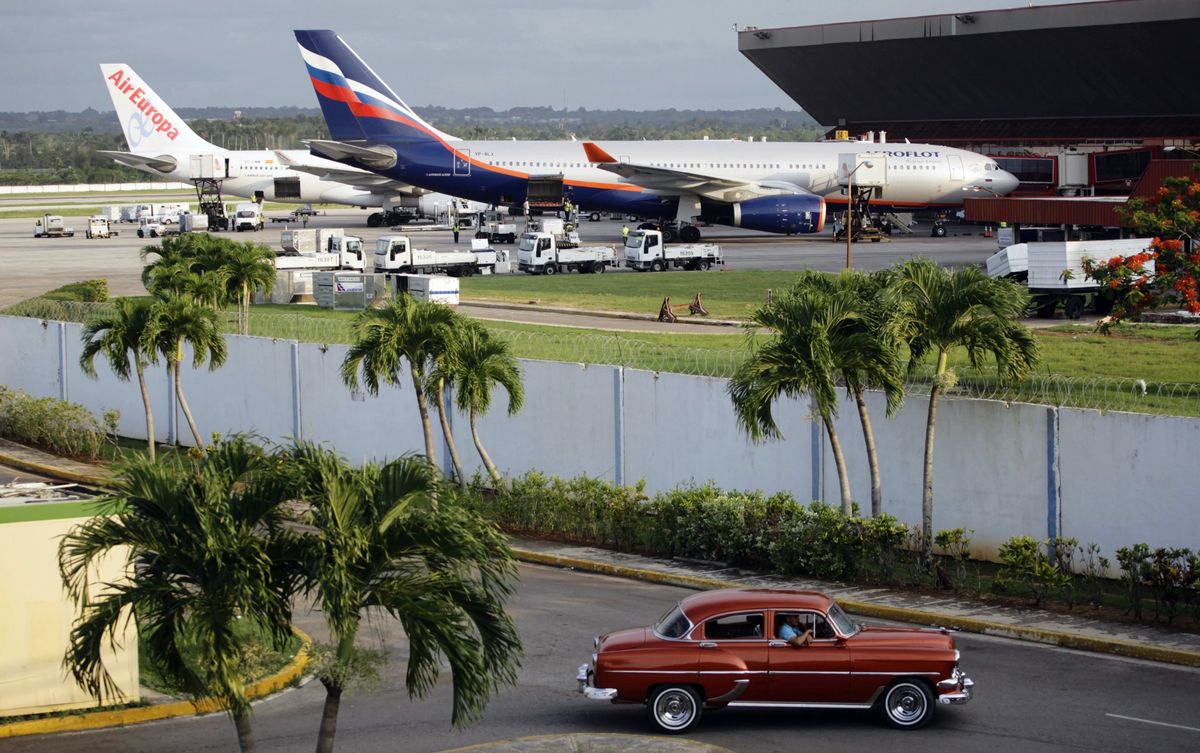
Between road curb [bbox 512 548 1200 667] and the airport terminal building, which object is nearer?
road curb [bbox 512 548 1200 667]

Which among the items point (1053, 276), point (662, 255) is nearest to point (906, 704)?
point (1053, 276)

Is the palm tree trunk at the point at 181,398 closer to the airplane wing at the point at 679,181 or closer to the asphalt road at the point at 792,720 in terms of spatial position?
the asphalt road at the point at 792,720

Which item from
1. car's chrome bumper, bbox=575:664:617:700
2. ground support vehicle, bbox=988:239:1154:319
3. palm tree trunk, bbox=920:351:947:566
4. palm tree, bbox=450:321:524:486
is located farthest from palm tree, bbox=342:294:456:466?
ground support vehicle, bbox=988:239:1154:319

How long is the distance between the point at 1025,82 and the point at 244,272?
239ft

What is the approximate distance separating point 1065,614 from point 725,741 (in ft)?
21.3

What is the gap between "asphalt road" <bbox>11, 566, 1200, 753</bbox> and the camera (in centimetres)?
1385

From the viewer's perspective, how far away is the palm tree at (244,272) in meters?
33.0

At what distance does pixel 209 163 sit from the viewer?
3949 inches

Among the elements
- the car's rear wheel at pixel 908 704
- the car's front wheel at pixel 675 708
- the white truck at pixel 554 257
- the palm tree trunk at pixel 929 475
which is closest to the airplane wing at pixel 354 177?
the white truck at pixel 554 257

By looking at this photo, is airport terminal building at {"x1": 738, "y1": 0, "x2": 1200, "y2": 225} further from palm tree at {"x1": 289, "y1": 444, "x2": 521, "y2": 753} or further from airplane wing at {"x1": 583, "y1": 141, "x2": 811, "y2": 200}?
palm tree at {"x1": 289, "y1": 444, "x2": 521, "y2": 753}

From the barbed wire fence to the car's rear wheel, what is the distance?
24.9 feet

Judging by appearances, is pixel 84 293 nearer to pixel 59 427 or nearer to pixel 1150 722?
pixel 59 427

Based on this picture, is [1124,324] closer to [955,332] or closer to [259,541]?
[955,332]

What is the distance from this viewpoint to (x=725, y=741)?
13953 mm
